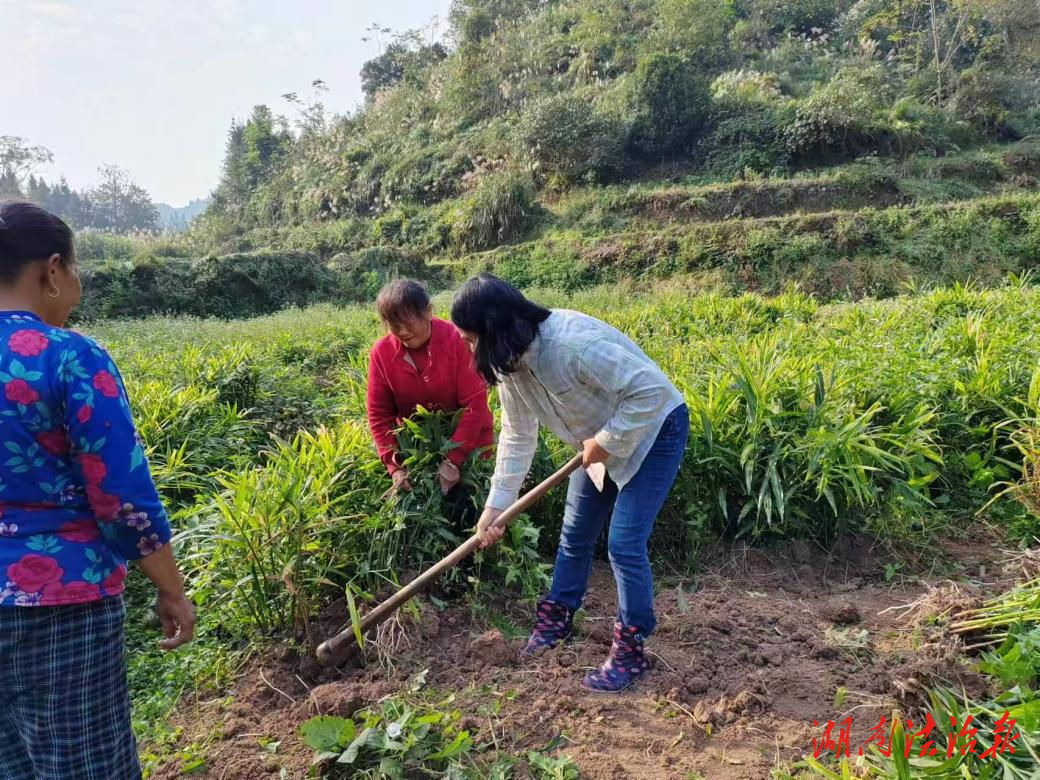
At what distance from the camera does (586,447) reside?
2107 mm

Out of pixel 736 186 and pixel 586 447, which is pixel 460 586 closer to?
pixel 586 447

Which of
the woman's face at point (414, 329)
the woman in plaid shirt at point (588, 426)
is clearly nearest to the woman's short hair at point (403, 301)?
the woman's face at point (414, 329)

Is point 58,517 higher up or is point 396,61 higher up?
point 396,61

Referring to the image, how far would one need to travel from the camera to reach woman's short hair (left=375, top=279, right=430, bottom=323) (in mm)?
2467

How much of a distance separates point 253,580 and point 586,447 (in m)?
1.28

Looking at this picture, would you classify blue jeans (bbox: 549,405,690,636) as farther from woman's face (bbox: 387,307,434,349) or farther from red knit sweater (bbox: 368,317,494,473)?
woman's face (bbox: 387,307,434,349)

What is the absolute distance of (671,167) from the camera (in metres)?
20.1

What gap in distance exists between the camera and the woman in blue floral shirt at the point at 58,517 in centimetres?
127

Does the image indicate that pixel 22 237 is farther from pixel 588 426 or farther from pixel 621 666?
pixel 621 666

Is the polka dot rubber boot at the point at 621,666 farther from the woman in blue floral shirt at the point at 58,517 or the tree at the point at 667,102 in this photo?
the tree at the point at 667,102

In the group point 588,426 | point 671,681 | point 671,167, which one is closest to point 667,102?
point 671,167

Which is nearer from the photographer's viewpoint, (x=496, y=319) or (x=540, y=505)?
(x=496, y=319)

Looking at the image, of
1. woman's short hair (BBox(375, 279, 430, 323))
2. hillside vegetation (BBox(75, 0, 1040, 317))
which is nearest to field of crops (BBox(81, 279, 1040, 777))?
woman's short hair (BBox(375, 279, 430, 323))

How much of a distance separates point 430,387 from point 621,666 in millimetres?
1288
